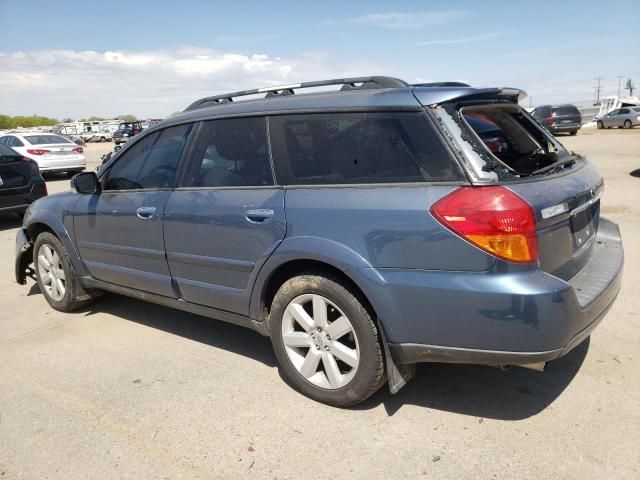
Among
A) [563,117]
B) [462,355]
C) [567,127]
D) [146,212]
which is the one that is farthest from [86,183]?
[567,127]

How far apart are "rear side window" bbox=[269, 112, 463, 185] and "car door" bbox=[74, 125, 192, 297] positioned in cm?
96

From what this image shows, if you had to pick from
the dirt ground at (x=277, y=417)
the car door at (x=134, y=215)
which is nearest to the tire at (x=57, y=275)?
the car door at (x=134, y=215)

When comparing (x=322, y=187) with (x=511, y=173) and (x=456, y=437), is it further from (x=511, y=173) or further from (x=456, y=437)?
(x=456, y=437)

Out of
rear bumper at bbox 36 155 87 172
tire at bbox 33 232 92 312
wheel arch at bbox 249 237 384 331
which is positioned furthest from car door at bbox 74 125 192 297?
rear bumper at bbox 36 155 87 172

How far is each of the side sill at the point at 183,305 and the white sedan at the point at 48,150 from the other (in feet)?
45.5

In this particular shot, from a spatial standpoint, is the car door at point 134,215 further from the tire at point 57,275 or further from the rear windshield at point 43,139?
the rear windshield at point 43,139

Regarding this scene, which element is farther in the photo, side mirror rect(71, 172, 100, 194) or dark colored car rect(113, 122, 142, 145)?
dark colored car rect(113, 122, 142, 145)

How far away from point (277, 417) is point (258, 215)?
3.79 ft

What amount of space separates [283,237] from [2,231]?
810 cm

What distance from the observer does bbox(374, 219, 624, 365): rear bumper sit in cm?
249

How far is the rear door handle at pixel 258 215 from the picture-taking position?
320 centimetres

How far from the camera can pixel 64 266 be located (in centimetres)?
479

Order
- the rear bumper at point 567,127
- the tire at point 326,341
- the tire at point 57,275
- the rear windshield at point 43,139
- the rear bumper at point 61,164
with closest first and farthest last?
the tire at point 326,341, the tire at point 57,275, the rear bumper at point 61,164, the rear windshield at point 43,139, the rear bumper at point 567,127

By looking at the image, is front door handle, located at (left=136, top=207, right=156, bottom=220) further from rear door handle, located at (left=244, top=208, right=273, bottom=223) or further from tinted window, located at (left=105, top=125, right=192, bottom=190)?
rear door handle, located at (left=244, top=208, right=273, bottom=223)
